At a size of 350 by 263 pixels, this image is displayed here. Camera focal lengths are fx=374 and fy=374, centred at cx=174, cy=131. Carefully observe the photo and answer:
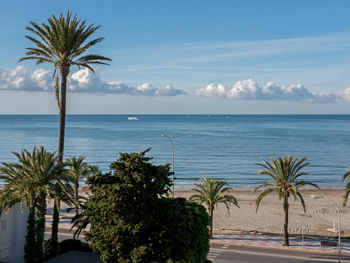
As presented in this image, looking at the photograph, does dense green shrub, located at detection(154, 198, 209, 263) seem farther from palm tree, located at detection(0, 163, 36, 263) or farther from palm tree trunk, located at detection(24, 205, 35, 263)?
palm tree trunk, located at detection(24, 205, 35, 263)

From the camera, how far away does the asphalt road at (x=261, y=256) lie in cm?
2933

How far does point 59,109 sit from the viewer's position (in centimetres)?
3166

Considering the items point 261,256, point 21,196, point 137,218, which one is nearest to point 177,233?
point 137,218

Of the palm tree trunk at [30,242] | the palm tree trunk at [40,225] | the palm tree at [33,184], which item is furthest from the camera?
the palm tree trunk at [30,242]

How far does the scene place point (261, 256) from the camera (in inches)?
1194

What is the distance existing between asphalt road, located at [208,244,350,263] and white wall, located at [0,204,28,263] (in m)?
14.3

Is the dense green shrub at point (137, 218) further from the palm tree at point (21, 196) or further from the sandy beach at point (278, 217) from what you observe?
the sandy beach at point (278, 217)

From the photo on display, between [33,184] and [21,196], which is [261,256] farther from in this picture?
[21,196]

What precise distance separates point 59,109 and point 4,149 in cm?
10532

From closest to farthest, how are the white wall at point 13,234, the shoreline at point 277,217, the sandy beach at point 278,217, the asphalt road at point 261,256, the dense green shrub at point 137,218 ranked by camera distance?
the dense green shrub at point 137,218 → the white wall at point 13,234 → the asphalt road at point 261,256 → the shoreline at point 277,217 → the sandy beach at point 278,217

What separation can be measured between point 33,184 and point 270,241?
22.5m

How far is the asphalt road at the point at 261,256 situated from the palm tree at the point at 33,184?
13.4 metres

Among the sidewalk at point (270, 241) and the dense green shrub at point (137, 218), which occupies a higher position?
the dense green shrub at point (137, 218)

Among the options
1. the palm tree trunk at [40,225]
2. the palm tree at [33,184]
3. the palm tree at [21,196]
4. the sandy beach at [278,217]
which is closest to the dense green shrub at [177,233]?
the palm tree at [33,184]
